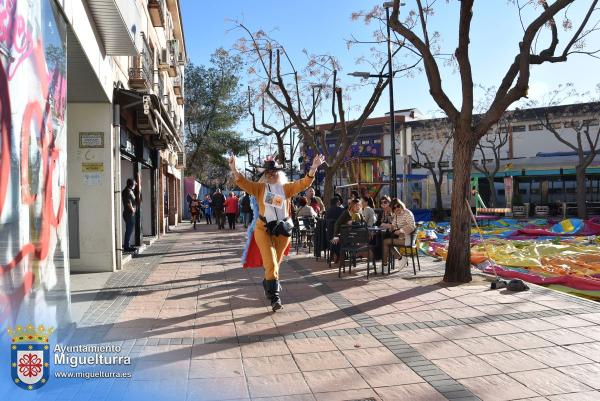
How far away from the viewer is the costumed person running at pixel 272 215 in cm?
644

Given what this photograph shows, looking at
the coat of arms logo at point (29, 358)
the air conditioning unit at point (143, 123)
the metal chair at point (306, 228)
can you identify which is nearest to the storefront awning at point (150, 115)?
the air conditioning unit at point (143, 123)

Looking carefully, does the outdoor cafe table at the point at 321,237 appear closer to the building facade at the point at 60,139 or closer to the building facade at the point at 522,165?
the building facade at the point at 60,139

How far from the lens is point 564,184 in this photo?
31.0m

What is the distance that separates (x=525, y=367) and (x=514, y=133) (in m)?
44.8

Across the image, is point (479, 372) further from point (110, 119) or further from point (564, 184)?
point (564, 184)

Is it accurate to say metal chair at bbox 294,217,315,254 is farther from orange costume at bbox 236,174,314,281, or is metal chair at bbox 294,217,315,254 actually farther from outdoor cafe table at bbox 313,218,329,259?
orange costume at bbox 236,174,314,281

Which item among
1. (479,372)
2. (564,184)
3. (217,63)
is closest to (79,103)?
(479,372)

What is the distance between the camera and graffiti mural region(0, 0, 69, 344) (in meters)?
3.29

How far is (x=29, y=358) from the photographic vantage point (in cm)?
346

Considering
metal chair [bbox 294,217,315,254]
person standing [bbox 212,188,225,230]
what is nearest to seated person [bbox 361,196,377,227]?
metal chair [bbox 294,217,315,254]

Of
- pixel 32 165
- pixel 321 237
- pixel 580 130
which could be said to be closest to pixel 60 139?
pixel 32 165

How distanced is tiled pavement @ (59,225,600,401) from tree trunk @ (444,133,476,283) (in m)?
0.36

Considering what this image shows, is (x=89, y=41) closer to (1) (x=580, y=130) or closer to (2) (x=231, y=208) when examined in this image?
(2) (x=231, y=208)

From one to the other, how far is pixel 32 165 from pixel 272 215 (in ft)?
10.1
